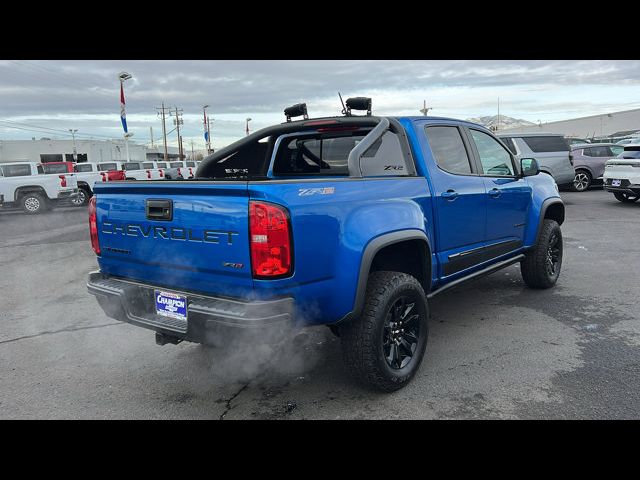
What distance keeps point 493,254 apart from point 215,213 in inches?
112

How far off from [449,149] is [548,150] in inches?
400

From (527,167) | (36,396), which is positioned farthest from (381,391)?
(527,167)

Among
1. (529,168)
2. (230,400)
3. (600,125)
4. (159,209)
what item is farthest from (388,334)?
(600,125)

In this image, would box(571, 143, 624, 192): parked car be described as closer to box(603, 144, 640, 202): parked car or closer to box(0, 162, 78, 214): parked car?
box(603, 144, 640, 202): parked car

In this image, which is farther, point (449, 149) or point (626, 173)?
point (626, 173)

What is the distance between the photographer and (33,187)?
51.5 ft

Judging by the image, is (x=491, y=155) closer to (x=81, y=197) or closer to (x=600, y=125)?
(x=81, y=197)

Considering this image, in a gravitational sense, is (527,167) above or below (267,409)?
above

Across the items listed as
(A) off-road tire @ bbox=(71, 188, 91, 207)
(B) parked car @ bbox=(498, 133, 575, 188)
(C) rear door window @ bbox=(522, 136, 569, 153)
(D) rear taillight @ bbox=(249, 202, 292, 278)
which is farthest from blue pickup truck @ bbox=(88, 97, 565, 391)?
(A) off-road tire @ bbox=(71, 188, 91, 207)
